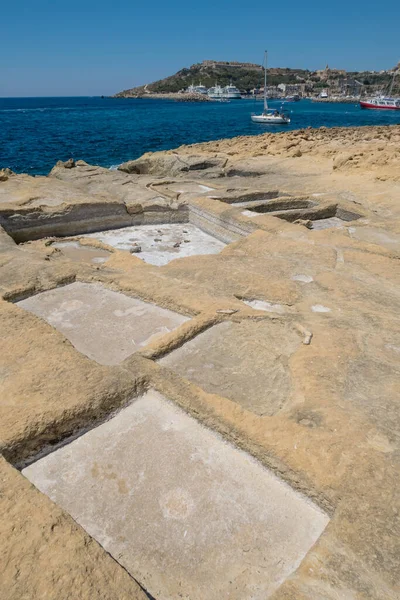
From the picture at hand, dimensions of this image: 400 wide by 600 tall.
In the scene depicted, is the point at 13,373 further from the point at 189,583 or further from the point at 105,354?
the point at 189,583

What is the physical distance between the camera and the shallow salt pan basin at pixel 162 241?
727 cm

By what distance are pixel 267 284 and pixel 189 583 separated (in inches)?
131

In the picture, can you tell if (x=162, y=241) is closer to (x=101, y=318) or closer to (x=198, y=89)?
(x=101, y=318)

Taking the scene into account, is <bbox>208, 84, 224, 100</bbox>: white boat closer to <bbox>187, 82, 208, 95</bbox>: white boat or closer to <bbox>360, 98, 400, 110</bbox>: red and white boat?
<bbox>187, 82, 208, 95</bbox>: white boat

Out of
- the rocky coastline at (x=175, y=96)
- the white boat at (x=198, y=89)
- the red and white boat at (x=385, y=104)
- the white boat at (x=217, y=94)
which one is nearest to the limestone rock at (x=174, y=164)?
the red and white boat at (x=385, y=104)

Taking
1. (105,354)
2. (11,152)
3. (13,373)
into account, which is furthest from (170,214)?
(11,152)

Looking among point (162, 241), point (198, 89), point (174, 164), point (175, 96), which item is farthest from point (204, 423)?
point (175, 96)

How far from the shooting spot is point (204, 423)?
9.75ft

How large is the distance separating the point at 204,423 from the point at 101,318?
75.4 inches

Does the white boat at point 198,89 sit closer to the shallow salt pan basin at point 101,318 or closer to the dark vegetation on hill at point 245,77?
the dark vegetation on hill at point 245,77

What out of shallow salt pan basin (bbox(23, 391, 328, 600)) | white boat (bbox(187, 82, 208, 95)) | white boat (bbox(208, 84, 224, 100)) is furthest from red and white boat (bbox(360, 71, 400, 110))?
white boat (bbox(187, 82, 208, 95))

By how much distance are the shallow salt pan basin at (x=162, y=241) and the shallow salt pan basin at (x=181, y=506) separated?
14.2ft

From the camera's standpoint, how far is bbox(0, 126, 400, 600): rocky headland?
2027mm

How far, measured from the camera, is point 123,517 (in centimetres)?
239
